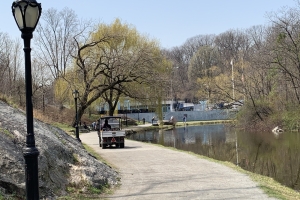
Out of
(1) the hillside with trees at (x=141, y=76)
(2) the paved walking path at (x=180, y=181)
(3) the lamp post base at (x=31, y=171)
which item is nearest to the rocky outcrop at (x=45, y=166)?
(2) the paved walking path at (x=180, y=181)

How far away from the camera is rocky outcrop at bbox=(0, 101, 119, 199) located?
7613 millimetres

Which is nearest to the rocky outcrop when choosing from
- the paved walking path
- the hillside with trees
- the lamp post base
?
the paved walking path

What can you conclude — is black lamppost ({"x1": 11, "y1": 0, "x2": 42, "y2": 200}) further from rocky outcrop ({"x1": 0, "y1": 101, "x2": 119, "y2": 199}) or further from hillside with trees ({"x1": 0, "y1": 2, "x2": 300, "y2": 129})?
hillside with trees ({"x1": 0, "y1": 2, "x2": 300, "y2": 129})

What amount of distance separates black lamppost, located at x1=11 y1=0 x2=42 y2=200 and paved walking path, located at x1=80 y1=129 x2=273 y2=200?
377 centimetres

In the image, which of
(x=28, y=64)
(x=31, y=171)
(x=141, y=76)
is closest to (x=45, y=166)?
(x=31, y=171)

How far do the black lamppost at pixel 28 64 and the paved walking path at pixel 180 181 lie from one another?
3767 millimetres

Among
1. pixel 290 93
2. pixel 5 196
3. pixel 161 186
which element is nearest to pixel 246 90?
pixel 290 93

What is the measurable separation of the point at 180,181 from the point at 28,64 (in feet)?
22.9

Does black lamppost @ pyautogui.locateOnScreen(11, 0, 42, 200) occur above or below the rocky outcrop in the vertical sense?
above

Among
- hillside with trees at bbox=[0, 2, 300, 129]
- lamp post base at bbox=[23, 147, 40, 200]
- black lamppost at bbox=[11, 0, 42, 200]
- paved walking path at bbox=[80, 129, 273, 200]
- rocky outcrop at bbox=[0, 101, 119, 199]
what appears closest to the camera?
black lamppost at bbox=[11, 0, 42, 200]

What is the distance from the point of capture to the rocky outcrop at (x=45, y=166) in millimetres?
7613

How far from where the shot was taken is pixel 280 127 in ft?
129

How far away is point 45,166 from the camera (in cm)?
873

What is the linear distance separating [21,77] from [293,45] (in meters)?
35.2
